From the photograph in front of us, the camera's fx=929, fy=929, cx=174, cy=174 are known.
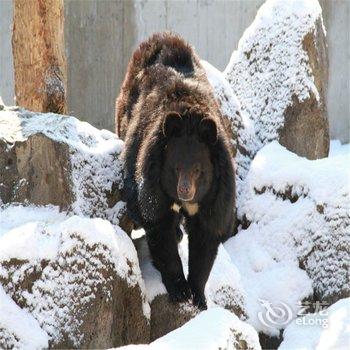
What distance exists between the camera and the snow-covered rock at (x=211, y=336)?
405 centimetres

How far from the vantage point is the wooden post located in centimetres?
768

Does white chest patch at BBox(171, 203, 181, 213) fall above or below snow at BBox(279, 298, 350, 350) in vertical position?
above

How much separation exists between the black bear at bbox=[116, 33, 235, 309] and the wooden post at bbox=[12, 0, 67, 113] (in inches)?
66.6

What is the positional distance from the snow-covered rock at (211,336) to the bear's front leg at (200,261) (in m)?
1.12

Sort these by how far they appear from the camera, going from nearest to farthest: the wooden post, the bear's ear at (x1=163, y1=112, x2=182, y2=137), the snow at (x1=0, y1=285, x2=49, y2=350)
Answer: the snow at (x1=0, y1=285, x2=49, y2=350) → the bear's ear at (x1=163, y1=112, x2=182, y2=137) → the wooden post

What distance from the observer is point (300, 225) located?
7.21 m

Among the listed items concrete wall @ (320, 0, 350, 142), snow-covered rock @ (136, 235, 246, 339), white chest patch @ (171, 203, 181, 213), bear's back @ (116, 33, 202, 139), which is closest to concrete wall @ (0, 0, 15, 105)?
concrete wall @ (320, 0, 350, 142)

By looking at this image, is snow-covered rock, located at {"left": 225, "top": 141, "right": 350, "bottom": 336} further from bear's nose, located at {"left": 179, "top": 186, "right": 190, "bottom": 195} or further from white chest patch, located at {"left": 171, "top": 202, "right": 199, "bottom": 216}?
bear's nose, located at {"left": 179, "top": 186, "right": 190, "bottom": 195}

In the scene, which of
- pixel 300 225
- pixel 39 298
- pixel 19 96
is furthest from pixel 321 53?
pixel 39 298

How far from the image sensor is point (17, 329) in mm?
4988

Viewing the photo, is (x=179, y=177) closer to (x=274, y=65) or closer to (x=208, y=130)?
(x=208, y=130)

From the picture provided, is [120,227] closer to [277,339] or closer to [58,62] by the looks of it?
[277,339]

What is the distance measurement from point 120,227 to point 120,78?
5.89m

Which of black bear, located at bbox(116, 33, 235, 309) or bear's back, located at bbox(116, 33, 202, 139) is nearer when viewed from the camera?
black bear, located at bbox(116, 33, 235, 309)
